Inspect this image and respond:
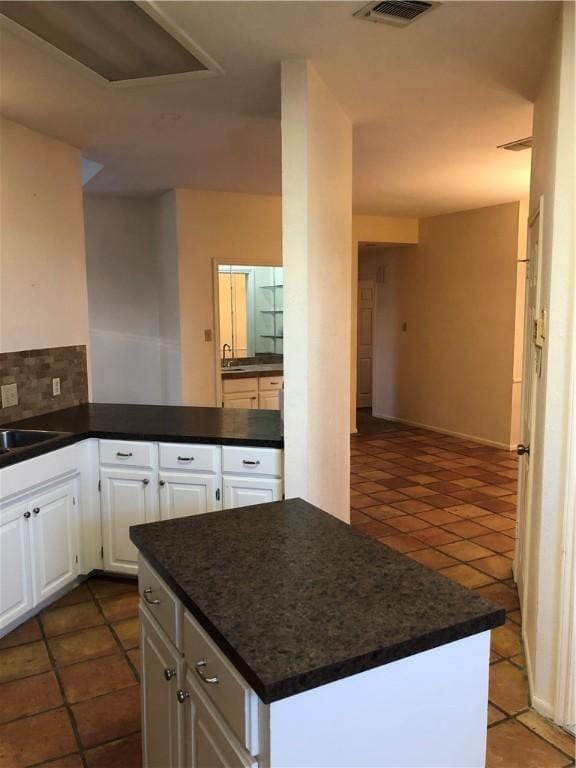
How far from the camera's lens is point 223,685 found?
124cm

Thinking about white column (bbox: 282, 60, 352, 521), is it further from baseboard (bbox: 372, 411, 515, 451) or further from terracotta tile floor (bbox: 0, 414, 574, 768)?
baseboard (bbox: 372, 411, 515, 451)

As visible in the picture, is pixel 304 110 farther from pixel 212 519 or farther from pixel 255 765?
pixel 255 765

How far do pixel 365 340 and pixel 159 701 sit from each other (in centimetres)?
786

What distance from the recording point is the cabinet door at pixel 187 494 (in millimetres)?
3124

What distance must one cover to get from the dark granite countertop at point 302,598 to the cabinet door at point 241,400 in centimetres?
414

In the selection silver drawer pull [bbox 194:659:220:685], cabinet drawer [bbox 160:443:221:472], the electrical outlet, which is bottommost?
silver drawer pull [bbox 194:659:220:685]

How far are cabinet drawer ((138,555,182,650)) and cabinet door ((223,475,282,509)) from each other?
129cm

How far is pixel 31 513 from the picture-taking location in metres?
2.89

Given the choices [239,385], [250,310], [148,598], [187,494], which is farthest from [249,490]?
[250,310]

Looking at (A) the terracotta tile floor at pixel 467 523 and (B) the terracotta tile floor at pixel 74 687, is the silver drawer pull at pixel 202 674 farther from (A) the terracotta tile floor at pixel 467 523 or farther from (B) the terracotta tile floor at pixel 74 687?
(A) the terracotta tile floor at pixel 467 523

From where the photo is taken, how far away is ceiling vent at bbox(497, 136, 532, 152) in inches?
155

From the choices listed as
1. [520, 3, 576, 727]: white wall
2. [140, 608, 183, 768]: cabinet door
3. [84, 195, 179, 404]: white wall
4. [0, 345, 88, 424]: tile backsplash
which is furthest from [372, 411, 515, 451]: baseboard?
[140, 608, 183, 768]: cabinet door

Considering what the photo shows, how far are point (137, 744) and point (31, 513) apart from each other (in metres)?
1.19

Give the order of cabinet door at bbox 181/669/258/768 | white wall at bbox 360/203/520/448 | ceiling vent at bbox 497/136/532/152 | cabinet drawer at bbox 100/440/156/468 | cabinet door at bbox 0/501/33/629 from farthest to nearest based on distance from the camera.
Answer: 1. white wall at bbox 360/203/520/448
2. ceiling vent at bbox 497/136/532/152
3. cabinet drawer at bbox 100/440/156/468
4. cabinet door at bbox 0/501/33/629
5. cabinet door at bbox 181/669/258/768
